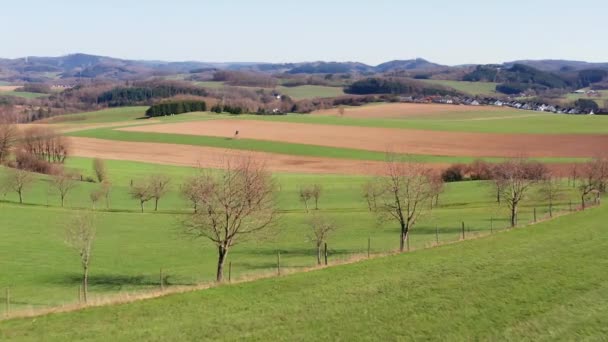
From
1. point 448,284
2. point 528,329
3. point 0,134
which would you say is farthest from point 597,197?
point 0,134

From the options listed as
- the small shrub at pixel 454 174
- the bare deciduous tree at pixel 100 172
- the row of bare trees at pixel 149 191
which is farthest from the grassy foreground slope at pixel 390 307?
the bare deciduous tree at pixel 100 172

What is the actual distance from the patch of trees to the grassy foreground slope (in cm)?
15158

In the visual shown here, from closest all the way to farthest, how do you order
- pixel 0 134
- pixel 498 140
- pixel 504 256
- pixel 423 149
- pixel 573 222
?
1. pixel 504 256
2. pixel 573 222
3. pixel 0 134
4. pixel 423 149
5. pixel 498 140

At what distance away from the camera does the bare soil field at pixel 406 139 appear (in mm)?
100375

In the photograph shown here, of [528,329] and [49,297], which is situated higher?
[528,329]

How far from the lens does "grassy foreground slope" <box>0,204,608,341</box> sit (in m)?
19.2

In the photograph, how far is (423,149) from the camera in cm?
10531

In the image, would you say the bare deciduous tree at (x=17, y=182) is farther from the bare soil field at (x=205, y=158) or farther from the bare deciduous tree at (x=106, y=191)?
the bare soil field at (x=205, y=158)

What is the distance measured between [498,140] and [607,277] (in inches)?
3653

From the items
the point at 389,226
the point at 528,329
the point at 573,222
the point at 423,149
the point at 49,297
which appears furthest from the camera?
the point at 423,149

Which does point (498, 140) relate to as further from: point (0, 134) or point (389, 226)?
point (0, 134)

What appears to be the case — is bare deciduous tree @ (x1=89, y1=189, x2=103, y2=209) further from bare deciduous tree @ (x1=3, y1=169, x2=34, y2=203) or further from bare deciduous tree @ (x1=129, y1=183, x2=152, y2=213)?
bare deciduous tree @ (x1=3, y1=169, x2=34, y2=203)

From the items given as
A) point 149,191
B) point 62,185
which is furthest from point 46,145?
point 149,191

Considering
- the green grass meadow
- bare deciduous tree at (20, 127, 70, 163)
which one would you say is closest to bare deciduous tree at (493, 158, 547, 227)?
the green grass meadow
